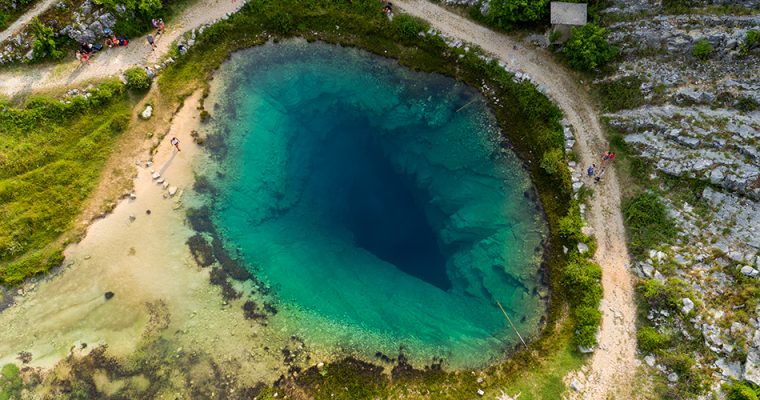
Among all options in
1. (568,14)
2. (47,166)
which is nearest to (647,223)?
(568,14)

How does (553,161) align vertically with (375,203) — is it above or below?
above

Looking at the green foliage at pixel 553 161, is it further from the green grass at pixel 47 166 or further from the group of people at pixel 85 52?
the group of people at pixel 85 52

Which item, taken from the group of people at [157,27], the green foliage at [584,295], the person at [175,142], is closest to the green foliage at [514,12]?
the green foliage at [584,295]

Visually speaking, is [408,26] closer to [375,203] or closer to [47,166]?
[375,203]

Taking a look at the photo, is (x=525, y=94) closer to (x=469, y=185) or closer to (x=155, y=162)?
(x=469, y=185)

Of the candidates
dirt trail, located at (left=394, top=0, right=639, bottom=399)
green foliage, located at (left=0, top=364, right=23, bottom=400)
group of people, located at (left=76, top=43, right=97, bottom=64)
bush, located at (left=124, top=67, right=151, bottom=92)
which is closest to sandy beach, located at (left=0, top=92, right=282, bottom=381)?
green foliage, located at (left=0, top=364, right=23, bottom=400)

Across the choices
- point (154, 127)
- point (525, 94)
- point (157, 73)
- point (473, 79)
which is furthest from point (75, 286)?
point (525, 94)
